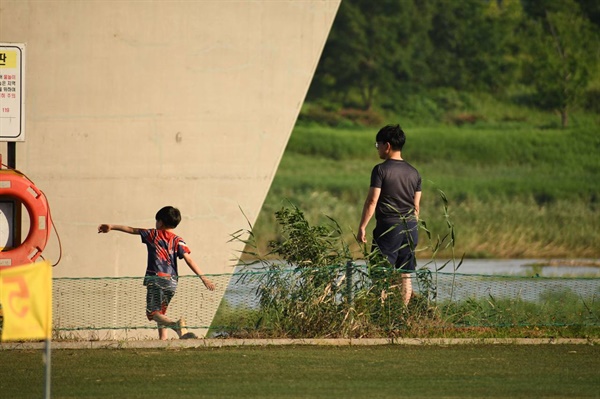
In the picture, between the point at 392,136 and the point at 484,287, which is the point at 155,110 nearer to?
the point at 392,136

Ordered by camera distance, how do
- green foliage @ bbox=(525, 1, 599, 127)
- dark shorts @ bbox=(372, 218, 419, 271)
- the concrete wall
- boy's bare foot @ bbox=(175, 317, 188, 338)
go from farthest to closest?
green foliage @ bbox=(525, 1, 599, 127)
the concrete wall
dark shorts @ bbox=(372, 218, 419, 271)
boy's bare foot @ bbox=(175, 317, 188, 338)

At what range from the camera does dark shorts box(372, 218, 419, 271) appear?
8.81m

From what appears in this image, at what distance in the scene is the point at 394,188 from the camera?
8.84m

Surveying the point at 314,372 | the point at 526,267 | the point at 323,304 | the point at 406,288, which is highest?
the point at 406,288

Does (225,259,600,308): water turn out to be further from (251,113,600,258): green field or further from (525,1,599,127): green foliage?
(525,1,599,127): green foliage

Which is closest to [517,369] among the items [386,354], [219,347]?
[386,354]

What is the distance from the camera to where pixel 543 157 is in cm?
3709

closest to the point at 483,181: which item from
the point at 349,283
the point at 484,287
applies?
the point at 484,287

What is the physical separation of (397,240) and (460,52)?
39.9m

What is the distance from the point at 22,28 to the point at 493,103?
34974mm

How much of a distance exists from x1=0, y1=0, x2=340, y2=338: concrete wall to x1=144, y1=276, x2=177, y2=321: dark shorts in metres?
2.24

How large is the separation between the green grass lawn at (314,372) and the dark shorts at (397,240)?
0.87 meters

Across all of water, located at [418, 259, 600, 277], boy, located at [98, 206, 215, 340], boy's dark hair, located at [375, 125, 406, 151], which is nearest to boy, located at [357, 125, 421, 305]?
boy's dark hair, located at [375, 125, 406, 151]

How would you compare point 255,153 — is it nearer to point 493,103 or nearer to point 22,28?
point 22,28
